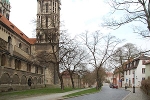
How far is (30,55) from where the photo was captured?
5081 centimetres

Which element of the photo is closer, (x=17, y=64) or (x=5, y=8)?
(x=17, y=64)

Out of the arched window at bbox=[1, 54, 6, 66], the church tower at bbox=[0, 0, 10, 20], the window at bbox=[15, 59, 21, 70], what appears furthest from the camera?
the church tower at bbox=[0, 0, 10, 20]

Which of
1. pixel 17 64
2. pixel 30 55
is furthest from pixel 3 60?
pixel 30 55

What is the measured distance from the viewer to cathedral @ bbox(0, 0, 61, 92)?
35.1m

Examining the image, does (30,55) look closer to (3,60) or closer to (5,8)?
(3,60)

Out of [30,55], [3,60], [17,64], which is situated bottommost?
[17,64]

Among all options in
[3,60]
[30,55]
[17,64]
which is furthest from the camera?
[30,55]

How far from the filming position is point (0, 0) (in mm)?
68750

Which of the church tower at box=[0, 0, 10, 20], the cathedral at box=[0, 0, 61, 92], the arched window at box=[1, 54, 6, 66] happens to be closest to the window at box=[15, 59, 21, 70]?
the cathedral at box=[0, 0, 61, 92]

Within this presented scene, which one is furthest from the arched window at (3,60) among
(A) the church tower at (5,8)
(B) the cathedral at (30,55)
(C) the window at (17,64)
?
(A) the church tower at (5,8)

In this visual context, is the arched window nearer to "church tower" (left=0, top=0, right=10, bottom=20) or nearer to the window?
the window

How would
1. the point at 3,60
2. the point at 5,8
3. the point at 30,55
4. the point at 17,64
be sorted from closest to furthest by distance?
the point at 3,60 → the point at 17,64 → the point at 30,55 → the point at 5,8

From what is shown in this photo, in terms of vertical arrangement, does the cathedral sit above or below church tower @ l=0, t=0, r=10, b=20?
below

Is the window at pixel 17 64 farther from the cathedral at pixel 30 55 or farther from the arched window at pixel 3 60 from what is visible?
the arched window at pixel 3 60
